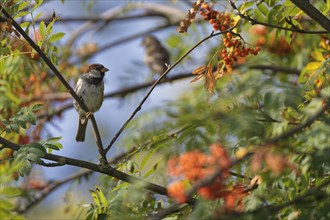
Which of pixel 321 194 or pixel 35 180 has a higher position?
pixel 35 180

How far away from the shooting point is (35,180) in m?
5.59

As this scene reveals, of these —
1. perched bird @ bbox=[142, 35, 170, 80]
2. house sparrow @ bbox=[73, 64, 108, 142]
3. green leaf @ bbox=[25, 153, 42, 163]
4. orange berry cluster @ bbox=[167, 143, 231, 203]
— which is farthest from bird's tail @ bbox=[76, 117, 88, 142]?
orange berry cluster @ bbox=[167, 143, 231, 203]

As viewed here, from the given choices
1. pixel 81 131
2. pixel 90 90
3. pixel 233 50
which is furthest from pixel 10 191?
pixel 81 131

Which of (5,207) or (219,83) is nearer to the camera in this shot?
(5,207)

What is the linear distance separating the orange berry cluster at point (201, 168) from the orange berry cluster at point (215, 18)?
3.33 feet

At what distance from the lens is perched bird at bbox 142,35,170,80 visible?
6.30 meters

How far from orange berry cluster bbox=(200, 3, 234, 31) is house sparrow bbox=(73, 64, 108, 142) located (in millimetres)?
2400

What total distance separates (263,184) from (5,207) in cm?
98

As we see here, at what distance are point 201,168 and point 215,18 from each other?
113 centimetres

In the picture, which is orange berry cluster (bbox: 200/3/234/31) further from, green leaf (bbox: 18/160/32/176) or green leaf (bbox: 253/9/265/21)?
green leaf (bbox: 18/160/32/176)

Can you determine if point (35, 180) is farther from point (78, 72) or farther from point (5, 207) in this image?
point (5, 207)

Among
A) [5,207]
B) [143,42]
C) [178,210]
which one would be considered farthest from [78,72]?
[5,207]

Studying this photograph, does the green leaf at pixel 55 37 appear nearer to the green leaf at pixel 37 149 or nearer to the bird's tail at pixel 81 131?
the green leaf at pixel 37 149

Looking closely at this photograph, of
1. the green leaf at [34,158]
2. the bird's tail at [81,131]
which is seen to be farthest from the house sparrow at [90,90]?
the green leaf at [34,158]
